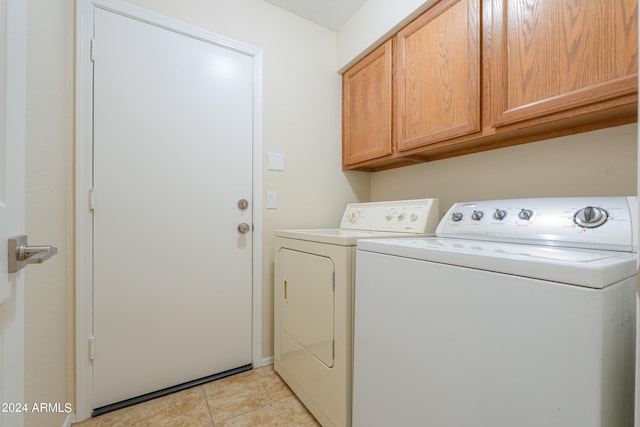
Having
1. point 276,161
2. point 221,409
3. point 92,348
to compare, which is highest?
point 276,161

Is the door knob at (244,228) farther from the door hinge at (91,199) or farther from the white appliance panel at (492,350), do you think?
the white appliance panel at (492,350)

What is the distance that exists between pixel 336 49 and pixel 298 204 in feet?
4.08

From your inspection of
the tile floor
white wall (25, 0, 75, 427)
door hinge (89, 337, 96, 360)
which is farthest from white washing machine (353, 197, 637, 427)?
door hinge (89, 337, 96, 360)

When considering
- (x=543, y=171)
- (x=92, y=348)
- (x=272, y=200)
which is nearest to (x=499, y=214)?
(x=543, y=171)

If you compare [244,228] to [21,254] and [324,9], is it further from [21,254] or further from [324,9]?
[324,9]

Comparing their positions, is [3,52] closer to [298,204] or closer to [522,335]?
[522,335]

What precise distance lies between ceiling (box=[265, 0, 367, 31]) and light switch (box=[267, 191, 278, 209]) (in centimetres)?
127

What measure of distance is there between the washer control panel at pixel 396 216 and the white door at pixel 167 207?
73cm

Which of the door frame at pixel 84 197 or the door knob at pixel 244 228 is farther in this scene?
the door knob at pixel 244 228

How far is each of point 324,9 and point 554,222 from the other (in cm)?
186

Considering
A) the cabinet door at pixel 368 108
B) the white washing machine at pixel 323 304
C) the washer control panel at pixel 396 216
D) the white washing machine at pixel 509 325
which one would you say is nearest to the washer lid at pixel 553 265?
the white washing machine at pixel 509 325

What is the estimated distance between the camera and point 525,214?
1062mm

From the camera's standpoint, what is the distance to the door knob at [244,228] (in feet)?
5.57

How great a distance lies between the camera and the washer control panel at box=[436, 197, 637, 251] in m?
0.81
